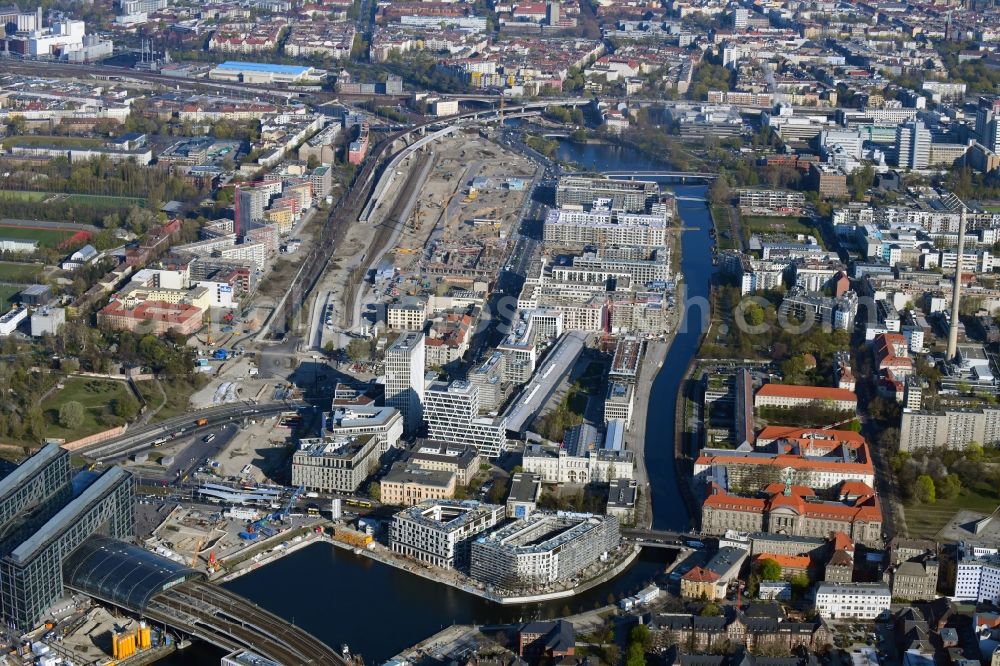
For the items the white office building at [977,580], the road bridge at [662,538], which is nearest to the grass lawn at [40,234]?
the road bridge at [662,538]

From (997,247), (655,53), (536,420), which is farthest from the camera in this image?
(655,53)

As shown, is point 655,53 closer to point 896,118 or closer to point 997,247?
point 896,118

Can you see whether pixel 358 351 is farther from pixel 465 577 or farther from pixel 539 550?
pixel 539 550

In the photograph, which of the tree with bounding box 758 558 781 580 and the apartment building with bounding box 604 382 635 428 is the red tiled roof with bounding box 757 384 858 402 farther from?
the tree with bounding box 758 558 781 580

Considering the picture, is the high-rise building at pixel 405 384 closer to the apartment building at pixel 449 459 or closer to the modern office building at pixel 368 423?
the modern office building at pixel 368 423

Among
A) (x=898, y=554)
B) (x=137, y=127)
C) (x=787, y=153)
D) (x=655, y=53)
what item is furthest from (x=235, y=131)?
(x=898, y=554)

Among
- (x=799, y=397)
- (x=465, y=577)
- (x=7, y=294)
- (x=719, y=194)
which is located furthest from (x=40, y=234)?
(x=465, y=577)

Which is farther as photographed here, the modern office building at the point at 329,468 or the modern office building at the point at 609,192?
the modern office building at the point at 609,192

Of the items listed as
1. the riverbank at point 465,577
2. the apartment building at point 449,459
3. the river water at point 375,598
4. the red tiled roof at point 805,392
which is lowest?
the river water at point 375,598
